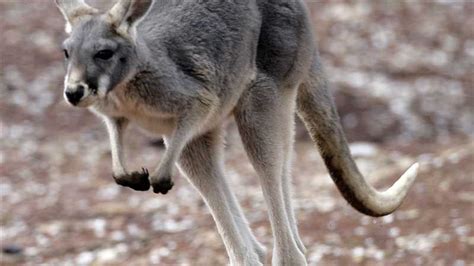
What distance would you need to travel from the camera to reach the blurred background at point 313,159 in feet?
24.6

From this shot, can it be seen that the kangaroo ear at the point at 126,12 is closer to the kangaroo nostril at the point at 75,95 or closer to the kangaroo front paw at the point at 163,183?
the kangaroo nostril at the point at 75,95

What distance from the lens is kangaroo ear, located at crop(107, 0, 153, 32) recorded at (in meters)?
4.36

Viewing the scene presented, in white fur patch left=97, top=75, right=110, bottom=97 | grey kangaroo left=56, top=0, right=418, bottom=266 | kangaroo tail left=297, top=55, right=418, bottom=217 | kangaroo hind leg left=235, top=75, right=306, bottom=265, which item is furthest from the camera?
kangaroo tail left=297, top=55, right=418, bottom=217

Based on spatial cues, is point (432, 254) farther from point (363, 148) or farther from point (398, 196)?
point (363, 148)

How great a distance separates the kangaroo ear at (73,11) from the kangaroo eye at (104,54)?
8.2 inches

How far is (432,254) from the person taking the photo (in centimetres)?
686

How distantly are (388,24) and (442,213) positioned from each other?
18.6 ft

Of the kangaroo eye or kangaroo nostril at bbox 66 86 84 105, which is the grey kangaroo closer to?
the kangaroo eye

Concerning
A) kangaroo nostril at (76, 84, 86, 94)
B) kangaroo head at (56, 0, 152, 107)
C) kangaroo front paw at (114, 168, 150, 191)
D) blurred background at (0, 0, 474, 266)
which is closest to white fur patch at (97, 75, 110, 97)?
kangaroo head at (56, 0, 152, 107)

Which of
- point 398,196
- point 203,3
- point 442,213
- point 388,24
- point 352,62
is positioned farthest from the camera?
point 388,24

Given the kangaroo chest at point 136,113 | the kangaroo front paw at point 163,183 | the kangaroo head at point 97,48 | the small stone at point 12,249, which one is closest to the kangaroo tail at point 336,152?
the kangaroo chest at point 136,113

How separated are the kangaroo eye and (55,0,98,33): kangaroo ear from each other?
0.21m

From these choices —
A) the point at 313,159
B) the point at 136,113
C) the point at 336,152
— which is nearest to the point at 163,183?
the point at 136,113

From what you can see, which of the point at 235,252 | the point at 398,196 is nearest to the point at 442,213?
the point at 398,196
